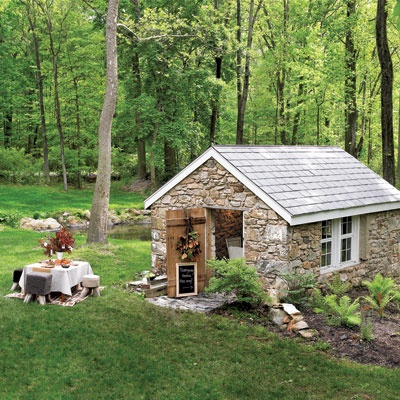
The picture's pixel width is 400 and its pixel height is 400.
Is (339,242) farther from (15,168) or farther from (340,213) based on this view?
(15,168)

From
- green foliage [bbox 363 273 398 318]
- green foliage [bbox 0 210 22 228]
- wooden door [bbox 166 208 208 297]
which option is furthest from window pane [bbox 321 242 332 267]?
green foliage [bbox 0 210 22 228]

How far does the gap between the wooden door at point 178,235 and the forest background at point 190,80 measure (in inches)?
353

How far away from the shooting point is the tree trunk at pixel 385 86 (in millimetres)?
15531

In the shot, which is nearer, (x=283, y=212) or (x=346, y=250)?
(x=283, y=212)

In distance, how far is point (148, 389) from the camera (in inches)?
283

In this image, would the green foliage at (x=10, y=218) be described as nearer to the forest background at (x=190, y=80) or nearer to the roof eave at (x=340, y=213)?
Answer: the forest background at (x=190, y=80)

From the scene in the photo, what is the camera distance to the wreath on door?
11.1 m

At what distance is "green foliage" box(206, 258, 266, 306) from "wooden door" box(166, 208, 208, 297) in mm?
1006

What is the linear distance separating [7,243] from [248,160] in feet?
31.2

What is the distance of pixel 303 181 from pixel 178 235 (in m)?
3.24

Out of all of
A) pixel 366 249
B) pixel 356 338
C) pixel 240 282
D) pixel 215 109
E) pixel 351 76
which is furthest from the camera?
pixel 215 109

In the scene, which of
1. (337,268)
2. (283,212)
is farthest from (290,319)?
(337,268)

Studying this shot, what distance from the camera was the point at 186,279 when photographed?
11.4 m

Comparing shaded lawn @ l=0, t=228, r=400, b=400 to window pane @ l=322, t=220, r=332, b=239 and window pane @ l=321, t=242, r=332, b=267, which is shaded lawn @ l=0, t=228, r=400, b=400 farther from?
window pane @ l=322, t=220, r=332, b=239
